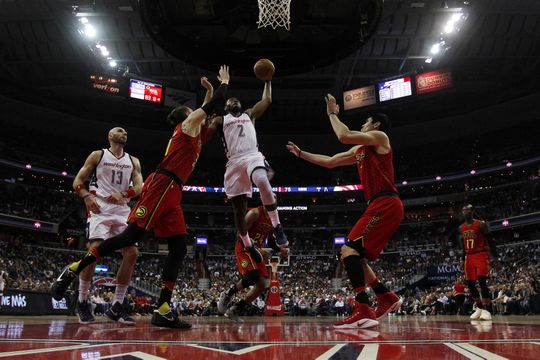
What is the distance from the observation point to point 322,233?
3928 centimetres

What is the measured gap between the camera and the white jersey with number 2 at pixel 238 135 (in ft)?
16.7

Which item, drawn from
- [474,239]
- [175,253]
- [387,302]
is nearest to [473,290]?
[474,239]

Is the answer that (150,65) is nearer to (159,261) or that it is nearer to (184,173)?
(159,261)

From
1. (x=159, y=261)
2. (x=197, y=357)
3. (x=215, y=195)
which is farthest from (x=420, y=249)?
(x=197, y=357)

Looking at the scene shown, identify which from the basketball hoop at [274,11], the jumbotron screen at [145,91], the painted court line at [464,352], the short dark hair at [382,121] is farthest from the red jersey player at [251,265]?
the jumbotron screen at [145,91]

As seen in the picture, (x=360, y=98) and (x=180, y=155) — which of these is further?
(x=360, y=98)

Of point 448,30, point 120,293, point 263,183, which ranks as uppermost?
point 448,30

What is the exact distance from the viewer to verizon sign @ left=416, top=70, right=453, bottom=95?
20587 mm

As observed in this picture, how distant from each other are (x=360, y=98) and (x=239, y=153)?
58.9 feet

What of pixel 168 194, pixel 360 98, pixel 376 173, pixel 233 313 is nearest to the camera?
pixel 168 194

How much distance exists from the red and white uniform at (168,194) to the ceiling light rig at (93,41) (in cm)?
1485

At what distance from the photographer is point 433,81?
67.9ft

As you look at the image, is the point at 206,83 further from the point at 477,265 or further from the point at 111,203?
the point at 477,265

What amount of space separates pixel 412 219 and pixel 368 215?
34.4 m
